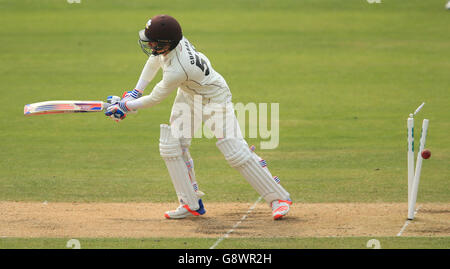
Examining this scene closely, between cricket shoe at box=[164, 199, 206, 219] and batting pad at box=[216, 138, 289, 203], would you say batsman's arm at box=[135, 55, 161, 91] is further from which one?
cricket shoe at box=[164, 199, 206, 219]

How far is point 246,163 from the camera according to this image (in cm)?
813

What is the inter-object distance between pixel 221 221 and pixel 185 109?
136 centimetres

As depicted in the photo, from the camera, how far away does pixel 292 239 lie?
7559mm

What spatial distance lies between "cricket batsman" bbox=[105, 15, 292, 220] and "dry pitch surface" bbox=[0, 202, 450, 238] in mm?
300

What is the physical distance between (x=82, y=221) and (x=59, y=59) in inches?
455

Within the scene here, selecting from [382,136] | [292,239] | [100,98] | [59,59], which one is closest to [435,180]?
[382,136]

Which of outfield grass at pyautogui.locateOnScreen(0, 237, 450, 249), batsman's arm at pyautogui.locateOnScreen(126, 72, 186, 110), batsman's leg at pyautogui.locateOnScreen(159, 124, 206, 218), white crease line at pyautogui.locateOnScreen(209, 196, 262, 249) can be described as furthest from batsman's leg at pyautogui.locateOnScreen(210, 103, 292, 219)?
outfield grass at pyautogui.locateOnScreen(0, 237, 450, 249)

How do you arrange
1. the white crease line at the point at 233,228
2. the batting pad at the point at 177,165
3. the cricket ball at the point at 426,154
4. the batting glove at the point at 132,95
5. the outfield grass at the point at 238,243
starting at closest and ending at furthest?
1. the outfield grass at the point at 238,243
2. the white crease line at the point at 233,228
3. the cricket ball at the point at 426,154
4. the batting pad at the point at 177,165
5. the batting glove at the point at 132,95

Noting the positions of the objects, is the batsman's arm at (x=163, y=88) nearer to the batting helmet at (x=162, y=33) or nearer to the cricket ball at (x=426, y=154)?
the batting helmet at (x=162, y=33)

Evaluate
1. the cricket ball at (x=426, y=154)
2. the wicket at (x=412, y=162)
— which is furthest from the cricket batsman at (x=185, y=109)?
the cricket ball at (x=426, y=154)

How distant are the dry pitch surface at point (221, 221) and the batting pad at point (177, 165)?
0.26 meters

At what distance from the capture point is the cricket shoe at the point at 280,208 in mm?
8297

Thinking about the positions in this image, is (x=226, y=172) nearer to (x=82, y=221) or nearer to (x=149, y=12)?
(x=82, y=221)

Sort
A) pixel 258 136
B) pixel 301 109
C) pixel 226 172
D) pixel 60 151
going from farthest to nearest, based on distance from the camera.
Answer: pixel 301 109 < pixel 258 136 < pixel 60 151 < pixel 226 172
